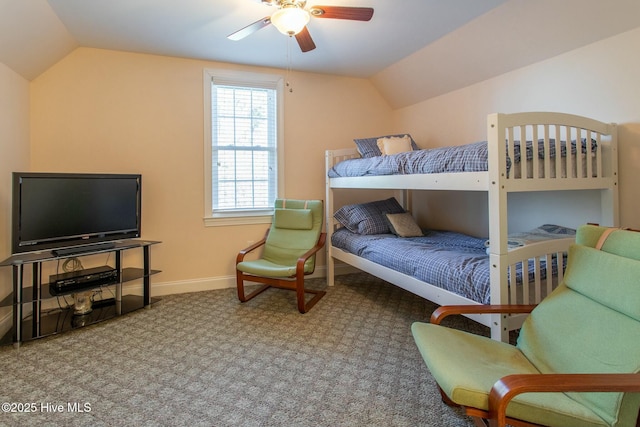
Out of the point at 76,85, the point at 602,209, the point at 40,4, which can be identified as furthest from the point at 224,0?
the point at 602,209

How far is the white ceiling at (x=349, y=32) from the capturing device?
235cm

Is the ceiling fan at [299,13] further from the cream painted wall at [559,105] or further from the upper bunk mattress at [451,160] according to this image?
the cream painted wall at [559,105]

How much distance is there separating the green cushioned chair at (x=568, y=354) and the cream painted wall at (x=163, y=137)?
2718 mm

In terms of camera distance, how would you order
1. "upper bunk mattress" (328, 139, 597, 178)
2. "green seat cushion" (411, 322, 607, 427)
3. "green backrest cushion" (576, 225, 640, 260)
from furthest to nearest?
"upper bunk mattress" (328, 139, 597, 178), "green backrest cushion" (576, 225, 640, 260), "green seat cushion" (411, 322, 607, 427)

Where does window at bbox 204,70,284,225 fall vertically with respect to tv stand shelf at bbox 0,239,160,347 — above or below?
above

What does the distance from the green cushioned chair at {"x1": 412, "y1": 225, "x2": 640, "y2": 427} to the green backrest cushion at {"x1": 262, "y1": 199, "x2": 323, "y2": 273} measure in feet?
6.50

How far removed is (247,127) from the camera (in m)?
3.89

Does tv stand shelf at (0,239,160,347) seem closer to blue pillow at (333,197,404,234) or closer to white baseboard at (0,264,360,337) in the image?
white baseboard at (0,264,360,337)

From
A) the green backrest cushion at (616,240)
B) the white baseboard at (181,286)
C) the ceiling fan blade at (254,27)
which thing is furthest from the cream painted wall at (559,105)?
the white baseboard at (181,286)

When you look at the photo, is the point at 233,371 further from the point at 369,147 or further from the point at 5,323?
the point at 369,147

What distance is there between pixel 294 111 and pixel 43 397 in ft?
11.0

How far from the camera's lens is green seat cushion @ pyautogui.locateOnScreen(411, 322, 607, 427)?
1183mm

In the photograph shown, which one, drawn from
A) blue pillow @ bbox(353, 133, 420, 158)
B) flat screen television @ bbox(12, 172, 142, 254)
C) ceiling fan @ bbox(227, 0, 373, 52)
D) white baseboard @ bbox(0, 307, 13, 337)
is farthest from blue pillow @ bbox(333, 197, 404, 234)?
white baseboard @ bbox(0, 307, 13, 337)

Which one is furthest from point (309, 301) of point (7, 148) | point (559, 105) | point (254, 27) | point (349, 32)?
point (7, 148)
